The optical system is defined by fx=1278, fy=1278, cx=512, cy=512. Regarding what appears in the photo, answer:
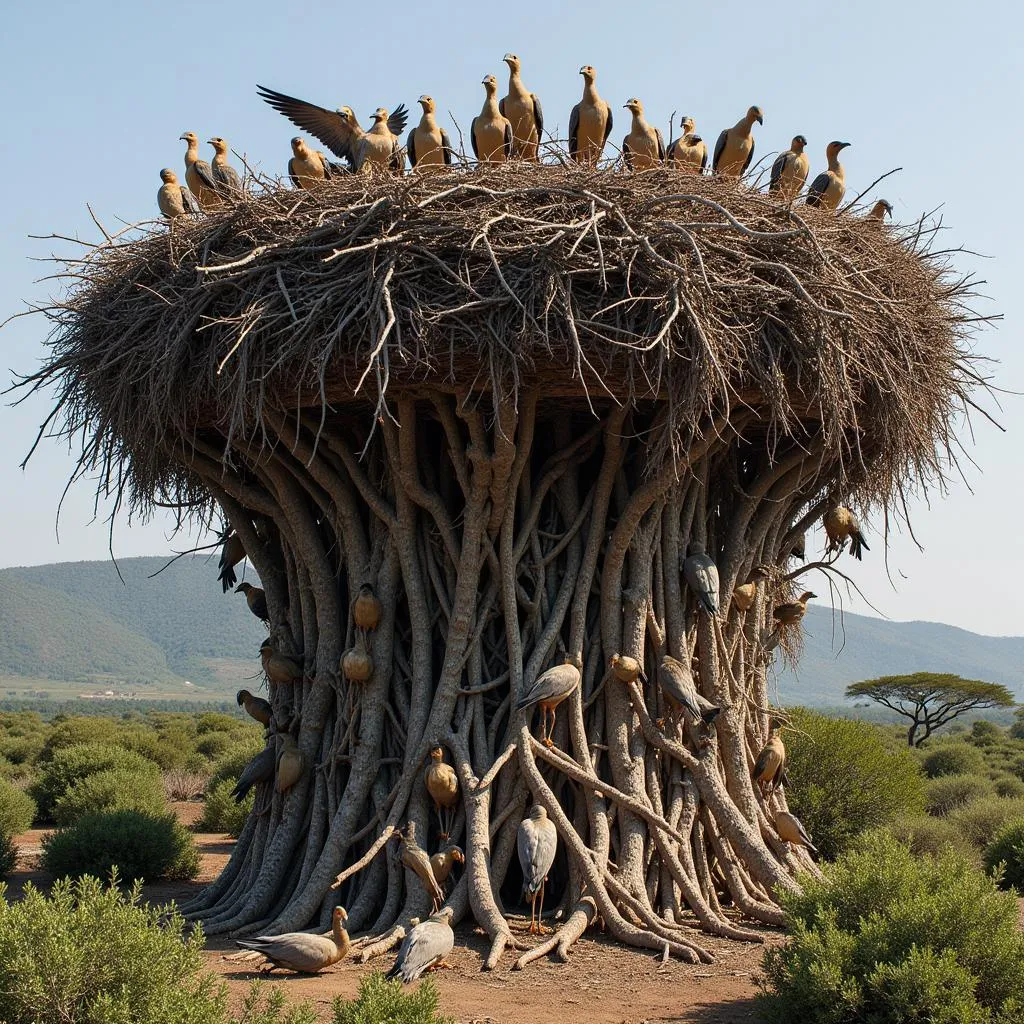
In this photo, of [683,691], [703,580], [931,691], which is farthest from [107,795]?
[931,691]

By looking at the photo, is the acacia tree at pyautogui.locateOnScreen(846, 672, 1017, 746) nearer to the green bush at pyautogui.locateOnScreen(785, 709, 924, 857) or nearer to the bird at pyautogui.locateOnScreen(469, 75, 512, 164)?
the green bush at pyautogui.locateOnScreen(785, 709, 924, 857)

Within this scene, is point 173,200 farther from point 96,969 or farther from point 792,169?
point 96,969

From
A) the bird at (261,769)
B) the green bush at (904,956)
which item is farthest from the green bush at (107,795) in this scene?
the green bush at (904,956)

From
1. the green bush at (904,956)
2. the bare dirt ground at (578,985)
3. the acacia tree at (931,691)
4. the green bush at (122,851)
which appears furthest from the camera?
the acacia tree at (931,691)

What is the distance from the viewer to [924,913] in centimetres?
625

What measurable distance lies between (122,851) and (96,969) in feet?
21.5

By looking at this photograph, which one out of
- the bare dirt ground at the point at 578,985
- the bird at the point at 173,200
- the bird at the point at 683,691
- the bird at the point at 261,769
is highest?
the bird at the point at 173,200

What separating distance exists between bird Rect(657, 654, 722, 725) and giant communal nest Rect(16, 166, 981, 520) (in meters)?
1.63

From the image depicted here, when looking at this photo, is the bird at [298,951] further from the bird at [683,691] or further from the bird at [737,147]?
the bird at [737,147]

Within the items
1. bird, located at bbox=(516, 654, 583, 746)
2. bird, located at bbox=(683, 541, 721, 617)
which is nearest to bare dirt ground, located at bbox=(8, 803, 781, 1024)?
bird, located at bbox=(516, 654, 583, 746)

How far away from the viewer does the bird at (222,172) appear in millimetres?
9992

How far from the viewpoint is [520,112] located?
10.1 m

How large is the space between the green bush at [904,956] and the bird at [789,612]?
12.7ft

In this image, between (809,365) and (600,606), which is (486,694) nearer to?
(600,606)
